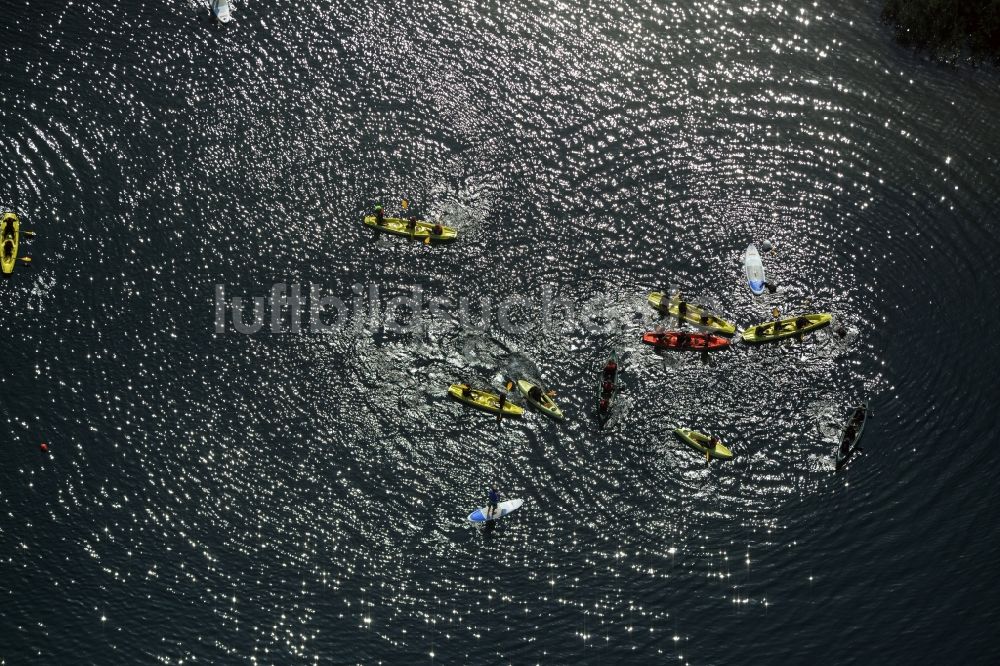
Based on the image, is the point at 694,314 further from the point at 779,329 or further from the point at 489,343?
the point at 489,343

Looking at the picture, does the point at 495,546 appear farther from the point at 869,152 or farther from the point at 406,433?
the point at 869,152

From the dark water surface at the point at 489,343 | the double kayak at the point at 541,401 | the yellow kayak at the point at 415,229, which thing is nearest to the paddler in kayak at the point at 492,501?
the dark water surface at the point at 489,343

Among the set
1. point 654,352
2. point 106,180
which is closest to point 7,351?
point 106,180

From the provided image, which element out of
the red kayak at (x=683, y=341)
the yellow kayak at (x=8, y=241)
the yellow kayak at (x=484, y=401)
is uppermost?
the red kayak at (x=683, y=341)

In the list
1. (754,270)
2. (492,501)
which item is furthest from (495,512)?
(754,270)

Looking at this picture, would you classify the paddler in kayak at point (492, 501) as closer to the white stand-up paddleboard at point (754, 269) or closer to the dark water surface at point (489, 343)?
the dark water surface at point (489, 343)
